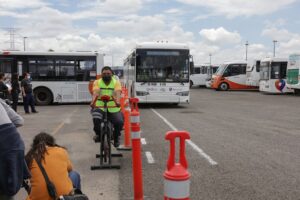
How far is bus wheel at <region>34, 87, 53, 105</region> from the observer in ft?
74.8

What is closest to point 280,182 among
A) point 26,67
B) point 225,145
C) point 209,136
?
point 225,145

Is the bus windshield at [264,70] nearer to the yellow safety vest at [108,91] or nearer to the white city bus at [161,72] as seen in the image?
the white city bus at [161,72]

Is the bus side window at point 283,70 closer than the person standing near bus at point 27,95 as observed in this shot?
No

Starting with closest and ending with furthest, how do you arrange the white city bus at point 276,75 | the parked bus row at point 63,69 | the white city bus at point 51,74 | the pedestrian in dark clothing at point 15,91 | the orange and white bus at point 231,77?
the pedestrian in dark clothing at point 15,91 → the parked bus row at point 63,69 → the white city bus at point 51,74 → the white city bus at point 276,75 → the orange and white bus at point 231,77

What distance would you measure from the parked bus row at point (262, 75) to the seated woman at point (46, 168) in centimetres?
2927

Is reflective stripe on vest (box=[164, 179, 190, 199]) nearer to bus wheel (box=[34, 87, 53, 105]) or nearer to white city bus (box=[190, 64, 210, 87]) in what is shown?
bus wheel (box=[34, 87, 53, 105])

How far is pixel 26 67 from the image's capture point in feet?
75.0

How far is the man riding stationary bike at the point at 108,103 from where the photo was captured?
780 cm

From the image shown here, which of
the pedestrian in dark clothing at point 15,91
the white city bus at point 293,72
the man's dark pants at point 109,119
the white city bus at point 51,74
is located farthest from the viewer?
the white city bus at point 293,72

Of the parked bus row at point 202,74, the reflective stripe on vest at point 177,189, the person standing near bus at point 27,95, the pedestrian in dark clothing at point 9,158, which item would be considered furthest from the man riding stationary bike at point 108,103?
the parked bus row at point 202,74

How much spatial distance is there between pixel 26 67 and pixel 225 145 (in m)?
15.6

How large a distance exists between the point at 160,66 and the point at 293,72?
590 inches

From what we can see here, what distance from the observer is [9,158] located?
275 centimetres

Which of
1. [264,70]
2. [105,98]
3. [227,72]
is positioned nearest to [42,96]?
[105,98]
